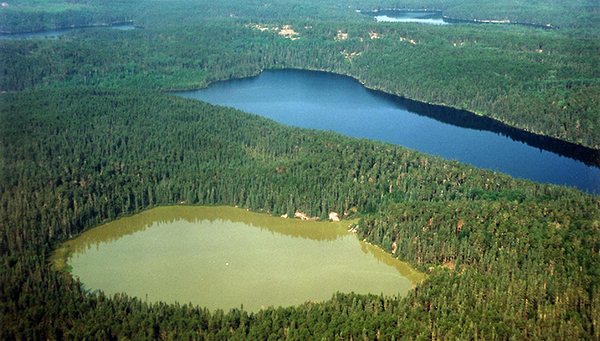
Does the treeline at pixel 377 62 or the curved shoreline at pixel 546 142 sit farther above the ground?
the treeline at pixel 377 62

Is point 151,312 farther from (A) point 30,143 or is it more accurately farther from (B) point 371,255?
(A) point 30,143

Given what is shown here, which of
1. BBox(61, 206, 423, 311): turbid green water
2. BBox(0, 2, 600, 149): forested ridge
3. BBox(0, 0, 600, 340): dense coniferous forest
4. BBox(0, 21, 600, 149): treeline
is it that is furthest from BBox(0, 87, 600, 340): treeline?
BBox(0, 2, 600, 149): forested ridge

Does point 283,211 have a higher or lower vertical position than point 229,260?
higher

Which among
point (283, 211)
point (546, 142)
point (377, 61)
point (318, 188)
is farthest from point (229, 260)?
point (377, 61)

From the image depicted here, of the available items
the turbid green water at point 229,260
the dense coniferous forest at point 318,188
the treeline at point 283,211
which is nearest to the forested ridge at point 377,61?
the dense coniferous forest at point 318,188

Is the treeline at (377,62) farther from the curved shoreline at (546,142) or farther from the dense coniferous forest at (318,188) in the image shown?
the curved shoreline at (546,142)

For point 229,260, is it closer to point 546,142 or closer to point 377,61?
point 546,142

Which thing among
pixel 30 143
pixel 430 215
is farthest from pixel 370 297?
pixel 30 143
